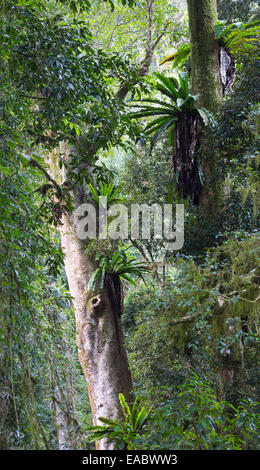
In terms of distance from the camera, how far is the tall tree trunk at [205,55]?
4.91 m

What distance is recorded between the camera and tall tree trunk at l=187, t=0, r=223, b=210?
4.91 metres

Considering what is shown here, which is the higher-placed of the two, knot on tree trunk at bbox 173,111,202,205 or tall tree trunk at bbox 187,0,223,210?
tall tree trunk at bbox 187,0,223,210

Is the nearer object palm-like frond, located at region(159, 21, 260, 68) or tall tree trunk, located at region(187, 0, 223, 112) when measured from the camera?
palm-like frond, located at region(159, 21, 260, 68)

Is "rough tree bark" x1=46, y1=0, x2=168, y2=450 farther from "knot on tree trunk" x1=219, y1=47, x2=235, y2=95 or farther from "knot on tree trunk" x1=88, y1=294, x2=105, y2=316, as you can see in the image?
"knot on tree trunk" x1=219, y1=47, x2=235, y2=95

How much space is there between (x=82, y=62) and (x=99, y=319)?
3.23 metres

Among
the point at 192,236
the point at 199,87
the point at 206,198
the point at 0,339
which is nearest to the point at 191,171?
the point at 206,198

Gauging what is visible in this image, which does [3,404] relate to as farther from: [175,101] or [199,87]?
[199,87]

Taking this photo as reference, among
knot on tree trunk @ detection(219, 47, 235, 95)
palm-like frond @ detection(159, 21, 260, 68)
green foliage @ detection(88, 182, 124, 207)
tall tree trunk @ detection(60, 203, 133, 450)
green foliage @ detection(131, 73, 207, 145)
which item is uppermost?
palm-like frond @ detection(159, 21, 260, 68)

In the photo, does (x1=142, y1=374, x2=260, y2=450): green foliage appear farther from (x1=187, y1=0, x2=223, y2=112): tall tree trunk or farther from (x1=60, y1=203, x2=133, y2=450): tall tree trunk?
(x1=187, y1=0, x2=223, y2=112): tall tree trunk

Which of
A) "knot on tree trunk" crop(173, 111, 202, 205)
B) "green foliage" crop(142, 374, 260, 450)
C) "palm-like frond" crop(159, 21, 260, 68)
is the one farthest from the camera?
"knot on tree trunk" crop(173, 111, 202, 205)

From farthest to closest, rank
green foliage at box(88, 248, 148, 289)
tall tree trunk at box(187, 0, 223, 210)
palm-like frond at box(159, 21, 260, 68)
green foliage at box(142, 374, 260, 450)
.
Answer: green foliage at box(88, 248, 148, 289) < tall tree trunk at box(187, 0, 223, 210) < palm-like frond at box(159, 21, 260, 68) < green foliage at box(142, 374, 260, 450)

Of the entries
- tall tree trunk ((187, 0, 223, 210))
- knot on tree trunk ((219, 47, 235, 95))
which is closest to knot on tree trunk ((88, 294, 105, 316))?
tall tree trunk ((187, 0, 223, 210))

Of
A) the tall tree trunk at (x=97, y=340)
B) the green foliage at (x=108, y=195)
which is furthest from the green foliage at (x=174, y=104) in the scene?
the tall tree trunk at (x=97, y=340)

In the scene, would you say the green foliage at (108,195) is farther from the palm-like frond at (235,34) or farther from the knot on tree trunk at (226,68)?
the palm-like frond at (235,34)
